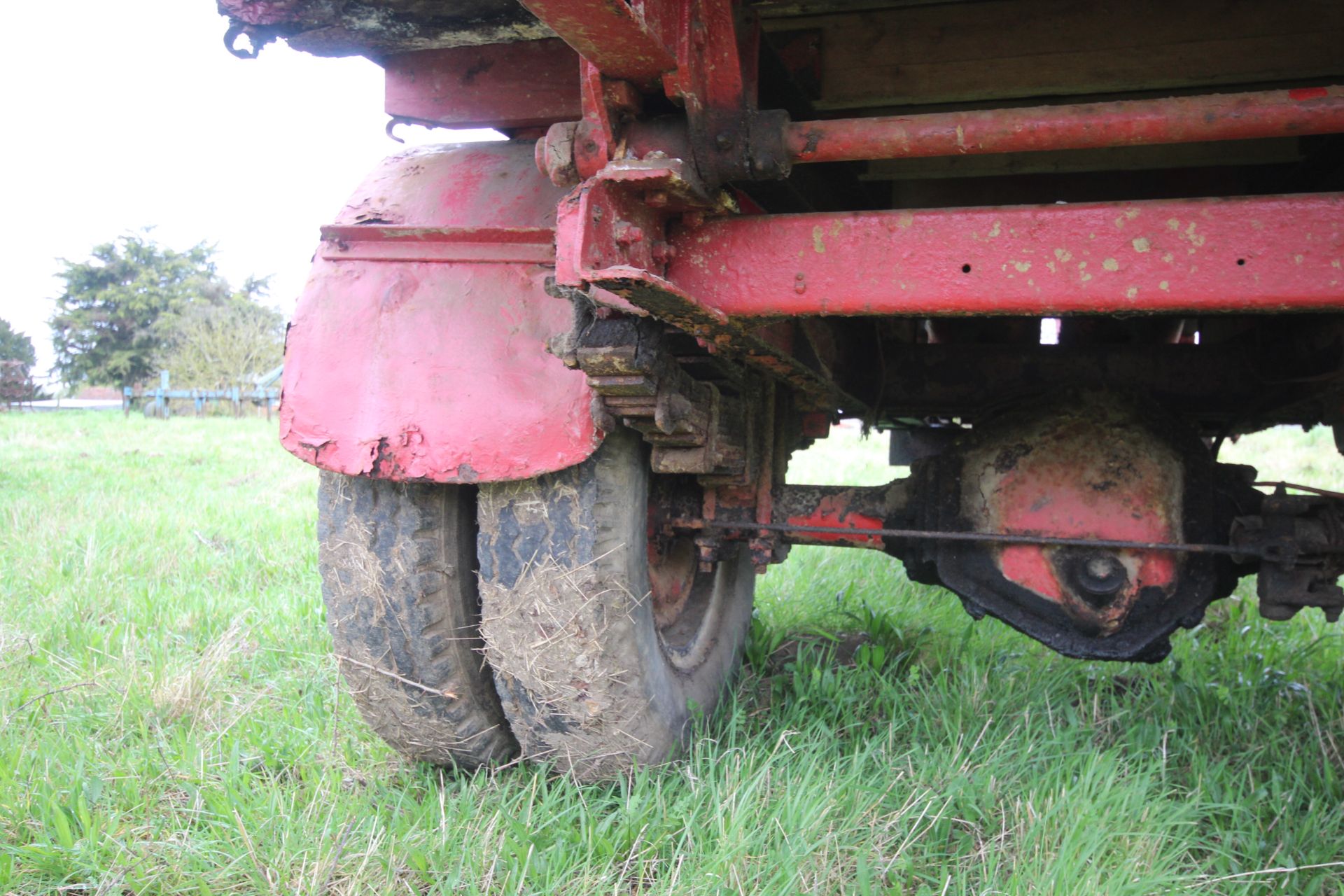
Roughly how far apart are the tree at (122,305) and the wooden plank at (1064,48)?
37952 mm

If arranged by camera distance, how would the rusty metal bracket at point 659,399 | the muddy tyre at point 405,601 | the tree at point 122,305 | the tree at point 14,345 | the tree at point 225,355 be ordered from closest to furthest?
the rusty metal bracket at point 659,399
the muddy tyre at point 405,601
the tree at point 225,355
the tree at point 122,305
the tree at point 14,345

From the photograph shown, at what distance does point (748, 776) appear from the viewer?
6.00 feet

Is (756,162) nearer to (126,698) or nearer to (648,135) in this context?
(648,135)

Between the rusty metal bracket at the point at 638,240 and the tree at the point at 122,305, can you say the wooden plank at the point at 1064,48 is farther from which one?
the tree at the point at 122,305

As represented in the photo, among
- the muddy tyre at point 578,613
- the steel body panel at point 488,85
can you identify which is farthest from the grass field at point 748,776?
the steel body panel at point 488,85

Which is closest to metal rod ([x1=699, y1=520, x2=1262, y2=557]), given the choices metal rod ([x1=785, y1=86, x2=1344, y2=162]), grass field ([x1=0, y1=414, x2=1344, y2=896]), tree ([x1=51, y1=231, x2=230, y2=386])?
grass field ([x1=0, y1=414, x2=1344, y2=896])

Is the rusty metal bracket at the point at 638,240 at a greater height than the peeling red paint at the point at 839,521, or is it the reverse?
the rusty metal bracket at the point at 638,240

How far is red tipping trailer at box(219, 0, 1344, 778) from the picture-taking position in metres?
1.22

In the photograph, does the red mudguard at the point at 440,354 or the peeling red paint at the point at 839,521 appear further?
the peeling red paint at the point at 839,521

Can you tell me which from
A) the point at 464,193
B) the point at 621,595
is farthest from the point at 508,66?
the point at 621,595

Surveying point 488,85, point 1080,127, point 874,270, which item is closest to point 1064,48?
point 1080,127

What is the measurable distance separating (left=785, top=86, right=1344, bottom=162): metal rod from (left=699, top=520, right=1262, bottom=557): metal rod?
2.55 feet

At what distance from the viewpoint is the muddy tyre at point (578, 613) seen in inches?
64.5

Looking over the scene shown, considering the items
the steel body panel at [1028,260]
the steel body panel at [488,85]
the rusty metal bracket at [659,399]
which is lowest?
the rusty metal bracket at [659,399]
